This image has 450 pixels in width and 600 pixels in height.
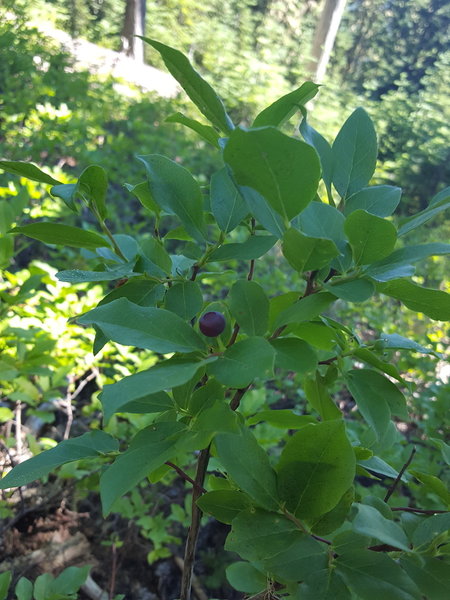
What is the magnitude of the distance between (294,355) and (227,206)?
17 centimetres

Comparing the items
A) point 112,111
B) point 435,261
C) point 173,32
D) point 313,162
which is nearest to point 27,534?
→ point 313,162

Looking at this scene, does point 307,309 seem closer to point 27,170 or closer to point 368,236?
point 368,236

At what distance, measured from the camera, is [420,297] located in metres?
0.43

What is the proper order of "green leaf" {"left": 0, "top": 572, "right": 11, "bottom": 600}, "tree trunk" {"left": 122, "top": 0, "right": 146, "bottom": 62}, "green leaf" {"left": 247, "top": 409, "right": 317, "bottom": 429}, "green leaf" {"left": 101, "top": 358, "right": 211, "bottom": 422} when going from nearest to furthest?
"green leaf" {"left": 101, "top": 358, "right": 211, "bottom": 422} < "green leaf" {"left": 247, "top": 409, "right": 317, "bottom": 429} < "green leaf" {"left": 0, "top": 572, "right": 11, "bottom": 600} < "tree trunk" {"left": 122, "top": 0, "right": 146, "bottom": 62}

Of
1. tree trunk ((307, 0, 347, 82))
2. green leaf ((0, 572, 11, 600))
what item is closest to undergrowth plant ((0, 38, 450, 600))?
green leaf ((0, 572, 11, 600))

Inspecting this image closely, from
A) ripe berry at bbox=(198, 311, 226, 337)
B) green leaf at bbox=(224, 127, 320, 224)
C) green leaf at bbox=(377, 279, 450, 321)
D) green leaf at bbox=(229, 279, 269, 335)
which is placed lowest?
ripe berry at bbox=(198, 311, 226, 337)

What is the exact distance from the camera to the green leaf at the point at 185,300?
48cm

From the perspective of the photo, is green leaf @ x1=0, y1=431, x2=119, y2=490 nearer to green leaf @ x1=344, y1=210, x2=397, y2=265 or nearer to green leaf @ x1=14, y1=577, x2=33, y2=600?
green leaf @ x1=344, y1=210, x2=397, y2=265

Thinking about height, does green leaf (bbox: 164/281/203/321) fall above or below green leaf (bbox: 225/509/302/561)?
above

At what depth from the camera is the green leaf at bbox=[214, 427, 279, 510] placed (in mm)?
385

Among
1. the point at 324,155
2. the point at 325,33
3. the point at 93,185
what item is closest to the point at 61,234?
the point at 93,185

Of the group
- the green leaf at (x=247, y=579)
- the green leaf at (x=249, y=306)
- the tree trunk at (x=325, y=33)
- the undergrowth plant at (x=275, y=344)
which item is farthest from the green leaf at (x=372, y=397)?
the tree trunk at (x=325, y=33)

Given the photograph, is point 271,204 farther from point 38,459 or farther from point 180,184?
point 38,459

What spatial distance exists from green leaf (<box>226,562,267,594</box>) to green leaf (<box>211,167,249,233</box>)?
36 cm
